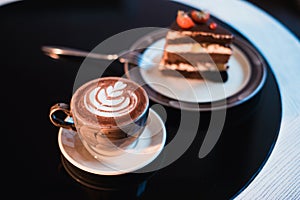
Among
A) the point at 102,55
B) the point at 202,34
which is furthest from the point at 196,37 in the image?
the point at 102,55

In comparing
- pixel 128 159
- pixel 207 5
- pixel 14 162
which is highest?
pixel 207 5

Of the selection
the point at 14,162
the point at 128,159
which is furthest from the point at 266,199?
the point at 14,162

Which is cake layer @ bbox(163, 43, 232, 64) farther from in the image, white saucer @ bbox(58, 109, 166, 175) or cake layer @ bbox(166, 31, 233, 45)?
white saucer @ bbox(58, 109, 166, 175)

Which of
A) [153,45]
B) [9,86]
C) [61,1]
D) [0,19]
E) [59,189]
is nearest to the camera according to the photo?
[59,189]

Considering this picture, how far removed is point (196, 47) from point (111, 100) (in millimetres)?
443

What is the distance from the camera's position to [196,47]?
1253 millimetres

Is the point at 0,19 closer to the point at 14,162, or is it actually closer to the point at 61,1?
the point at 61,1

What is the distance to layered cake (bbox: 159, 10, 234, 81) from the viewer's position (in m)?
1.22

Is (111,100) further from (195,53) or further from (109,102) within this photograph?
(195,53)

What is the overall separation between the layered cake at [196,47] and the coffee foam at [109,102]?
30cm

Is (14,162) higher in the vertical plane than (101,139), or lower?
lower

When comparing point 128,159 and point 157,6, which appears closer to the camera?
point 128,159

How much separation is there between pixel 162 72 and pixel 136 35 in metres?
0.23

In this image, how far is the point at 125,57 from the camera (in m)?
1.25
